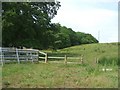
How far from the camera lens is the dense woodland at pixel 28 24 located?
1206 inches

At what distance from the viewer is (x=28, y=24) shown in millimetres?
31922

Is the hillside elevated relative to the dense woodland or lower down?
lower down

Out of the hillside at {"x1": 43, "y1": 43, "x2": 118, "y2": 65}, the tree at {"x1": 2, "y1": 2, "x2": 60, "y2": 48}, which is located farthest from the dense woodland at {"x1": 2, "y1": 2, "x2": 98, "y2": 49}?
the hillside at {"x1": 43, "y1": 43, "x2": 118, "y2": 65}

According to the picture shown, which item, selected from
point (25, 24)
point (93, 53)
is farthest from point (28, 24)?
point (93, 53)

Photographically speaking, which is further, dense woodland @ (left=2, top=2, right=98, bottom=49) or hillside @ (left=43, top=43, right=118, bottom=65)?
hillside @ (left=43, top=43, right=118, bottom=65)

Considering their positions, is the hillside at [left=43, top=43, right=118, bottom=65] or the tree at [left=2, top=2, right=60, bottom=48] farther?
the hillside at [left=43, top=43, right=118, bottom=65]

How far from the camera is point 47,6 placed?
36.4 metres

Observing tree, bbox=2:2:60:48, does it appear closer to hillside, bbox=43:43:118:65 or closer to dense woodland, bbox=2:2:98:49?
dense woodland, bbox=2:2:98:49

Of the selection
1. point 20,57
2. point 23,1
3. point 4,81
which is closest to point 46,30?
point 23,1

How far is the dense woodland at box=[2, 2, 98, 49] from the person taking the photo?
100 feet

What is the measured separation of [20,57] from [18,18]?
752 centimetres

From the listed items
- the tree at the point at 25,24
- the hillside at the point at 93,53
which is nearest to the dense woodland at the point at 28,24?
the tree at the point at 25,24

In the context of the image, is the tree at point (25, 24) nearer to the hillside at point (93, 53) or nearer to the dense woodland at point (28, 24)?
the dense woodland at point (28, 24)

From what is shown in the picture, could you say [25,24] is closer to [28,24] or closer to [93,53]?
[28,24]
